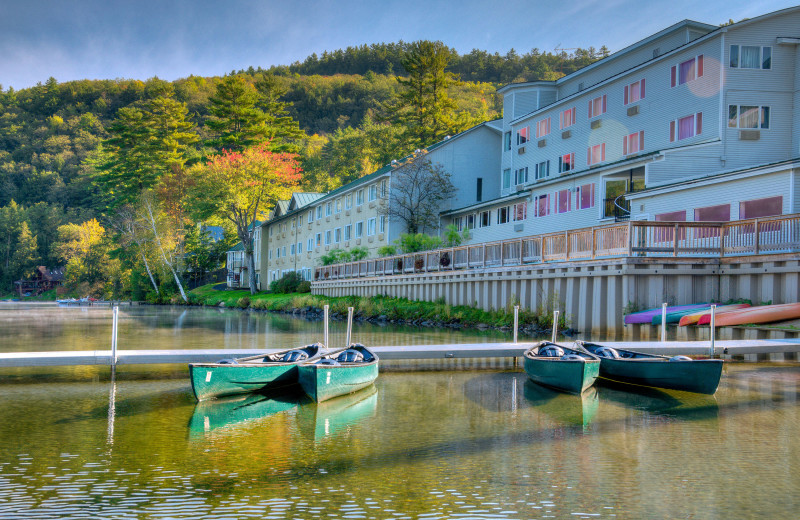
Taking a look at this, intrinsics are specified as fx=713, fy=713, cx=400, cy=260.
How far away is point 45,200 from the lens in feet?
431

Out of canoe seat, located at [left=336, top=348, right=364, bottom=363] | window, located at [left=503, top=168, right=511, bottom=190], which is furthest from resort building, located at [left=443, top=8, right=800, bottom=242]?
canoe seat, located at [left=336, top=348, right=364, bottom=363]

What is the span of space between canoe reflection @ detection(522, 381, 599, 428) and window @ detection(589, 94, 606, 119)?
29.1m

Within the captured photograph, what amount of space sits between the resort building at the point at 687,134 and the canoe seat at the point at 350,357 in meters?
18.9

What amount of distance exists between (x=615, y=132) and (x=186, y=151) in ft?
249

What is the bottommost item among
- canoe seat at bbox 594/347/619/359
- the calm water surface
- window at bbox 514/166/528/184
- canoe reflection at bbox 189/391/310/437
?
canoe reflection at bbox 189/391/310/437

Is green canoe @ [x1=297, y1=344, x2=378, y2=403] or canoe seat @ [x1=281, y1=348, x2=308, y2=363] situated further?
canoe seat @ [x1=281, y1=348, x2=308, y2=363]

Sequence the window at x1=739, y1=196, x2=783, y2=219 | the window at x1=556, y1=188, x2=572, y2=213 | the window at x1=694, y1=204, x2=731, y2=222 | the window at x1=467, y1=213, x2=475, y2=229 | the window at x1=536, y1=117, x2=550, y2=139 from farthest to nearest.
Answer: the window at x1=467, y1=213, x2=475, y2=229
the window at x1=536, y1=117, x2=550, y2=139
the window at x1=556, y1=188, x2=572, y2=213
the window at x1=694, y1=204, x2=731, y2=222
the window at x1=739, y1=196, x2=783, y2=219

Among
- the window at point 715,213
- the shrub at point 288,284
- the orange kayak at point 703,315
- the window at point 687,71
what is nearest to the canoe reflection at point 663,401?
the orange kayak at point 703,315

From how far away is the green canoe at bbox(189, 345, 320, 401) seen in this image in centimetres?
1410

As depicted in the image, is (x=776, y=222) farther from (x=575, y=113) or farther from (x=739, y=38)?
(x=575, y=113)

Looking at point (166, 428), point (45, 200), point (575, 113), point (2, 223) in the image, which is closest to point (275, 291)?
point (575, 113)

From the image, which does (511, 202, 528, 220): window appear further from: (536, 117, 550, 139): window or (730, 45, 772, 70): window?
(730, 45, 772, 70): window

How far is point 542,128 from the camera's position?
4894 centimetres

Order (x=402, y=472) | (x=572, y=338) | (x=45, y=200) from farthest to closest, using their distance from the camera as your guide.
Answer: (x=45, y=200) → (x=572, y=338) → (x=402, y=472)
